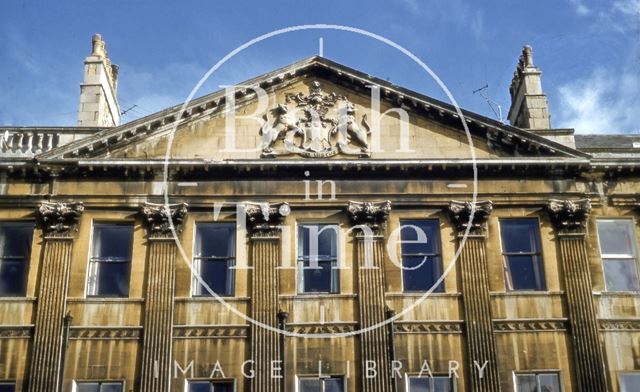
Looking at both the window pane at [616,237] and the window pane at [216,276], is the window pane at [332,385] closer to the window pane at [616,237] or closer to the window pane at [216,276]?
the window pane at [216,276]

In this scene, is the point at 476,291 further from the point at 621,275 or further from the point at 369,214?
the point at 621,275

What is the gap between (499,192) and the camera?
77.2 feet

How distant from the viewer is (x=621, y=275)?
912 inches

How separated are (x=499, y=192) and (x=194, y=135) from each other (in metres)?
8.55

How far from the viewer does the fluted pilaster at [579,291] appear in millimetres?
21531

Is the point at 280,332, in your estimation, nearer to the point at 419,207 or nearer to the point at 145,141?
the point at 419,207

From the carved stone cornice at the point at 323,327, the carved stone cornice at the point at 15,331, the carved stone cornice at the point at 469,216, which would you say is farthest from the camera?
the carved stone cornice at the point at 469,216

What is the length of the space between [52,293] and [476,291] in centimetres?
1094

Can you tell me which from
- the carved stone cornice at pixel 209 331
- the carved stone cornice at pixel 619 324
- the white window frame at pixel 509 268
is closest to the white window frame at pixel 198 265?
the carved stone cornice at pixel 209 331

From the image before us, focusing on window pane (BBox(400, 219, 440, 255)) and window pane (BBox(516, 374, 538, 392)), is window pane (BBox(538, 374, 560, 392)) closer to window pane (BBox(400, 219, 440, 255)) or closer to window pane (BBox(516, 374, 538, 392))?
window pane (BBox(516, 374, 538, 392))

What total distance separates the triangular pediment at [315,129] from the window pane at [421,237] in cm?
185

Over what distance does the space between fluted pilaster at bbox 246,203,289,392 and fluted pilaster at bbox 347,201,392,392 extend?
209 cm

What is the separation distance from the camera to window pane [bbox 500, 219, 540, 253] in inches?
915

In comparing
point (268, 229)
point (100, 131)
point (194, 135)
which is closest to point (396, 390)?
point (268, 229)
